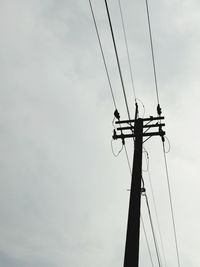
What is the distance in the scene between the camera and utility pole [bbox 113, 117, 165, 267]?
9.79 metres

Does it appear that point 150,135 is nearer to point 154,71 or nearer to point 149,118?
point 149,118

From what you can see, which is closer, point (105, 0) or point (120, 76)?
point (105, 0)

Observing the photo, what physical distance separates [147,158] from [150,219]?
211 centimetres

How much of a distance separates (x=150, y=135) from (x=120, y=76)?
266cm

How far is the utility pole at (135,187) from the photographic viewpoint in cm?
979

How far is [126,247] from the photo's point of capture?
994cm

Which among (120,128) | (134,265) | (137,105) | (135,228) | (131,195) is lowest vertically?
(134,265)

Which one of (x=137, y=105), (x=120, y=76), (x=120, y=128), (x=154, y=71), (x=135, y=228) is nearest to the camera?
(x=135, y=228)

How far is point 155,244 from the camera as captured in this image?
14820 millimetres

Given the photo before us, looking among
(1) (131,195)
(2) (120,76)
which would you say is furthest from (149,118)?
(1) (131,195)

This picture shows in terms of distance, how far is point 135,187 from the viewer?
36.5ft

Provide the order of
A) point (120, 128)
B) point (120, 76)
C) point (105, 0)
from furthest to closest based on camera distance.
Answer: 1. point (120, 128)
2. point (120, 76)
3. point (105, 0)

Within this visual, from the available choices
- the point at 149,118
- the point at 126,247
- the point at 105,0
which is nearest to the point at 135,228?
the point at 126,247

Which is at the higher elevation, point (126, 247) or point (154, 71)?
point (154, 71)
